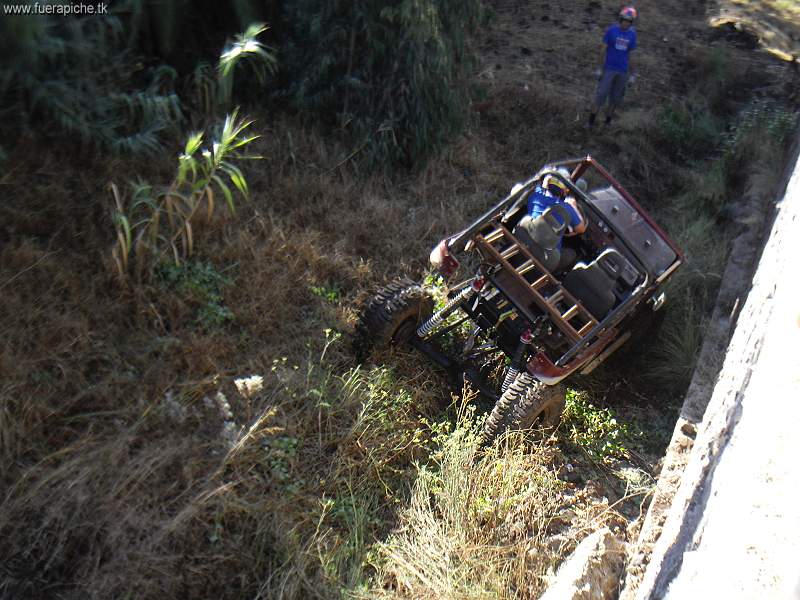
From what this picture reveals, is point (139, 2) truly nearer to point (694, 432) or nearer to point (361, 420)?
point (361, 420)

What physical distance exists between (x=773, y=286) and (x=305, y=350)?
297 cm

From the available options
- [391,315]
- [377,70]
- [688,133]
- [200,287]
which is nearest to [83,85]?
[200,287]

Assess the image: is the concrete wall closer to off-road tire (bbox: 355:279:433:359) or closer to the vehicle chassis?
the vehicle chassis

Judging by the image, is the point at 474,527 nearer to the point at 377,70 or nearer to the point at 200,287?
the point at 200,287

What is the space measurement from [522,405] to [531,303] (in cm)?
67

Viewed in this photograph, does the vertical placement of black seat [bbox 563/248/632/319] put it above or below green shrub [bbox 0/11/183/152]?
below

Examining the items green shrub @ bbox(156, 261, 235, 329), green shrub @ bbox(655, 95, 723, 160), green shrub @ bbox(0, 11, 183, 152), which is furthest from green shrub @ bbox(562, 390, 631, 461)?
green shrub @ bbox(655, 95, 723, 160)

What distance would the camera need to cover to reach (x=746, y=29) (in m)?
11.3

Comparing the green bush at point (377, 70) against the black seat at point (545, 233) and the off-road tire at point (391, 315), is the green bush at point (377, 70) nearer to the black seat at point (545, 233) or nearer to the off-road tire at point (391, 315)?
the off-road tire at point (391, 315)

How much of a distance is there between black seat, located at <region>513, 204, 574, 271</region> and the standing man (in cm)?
421

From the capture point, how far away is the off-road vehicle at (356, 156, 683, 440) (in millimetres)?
5016

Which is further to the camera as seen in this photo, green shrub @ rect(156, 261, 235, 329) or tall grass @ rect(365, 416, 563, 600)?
green shrub @ rect(156, 261, 235, 329)

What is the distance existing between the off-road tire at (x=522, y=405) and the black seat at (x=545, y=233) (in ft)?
2.71

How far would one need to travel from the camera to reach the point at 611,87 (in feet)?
29.6
